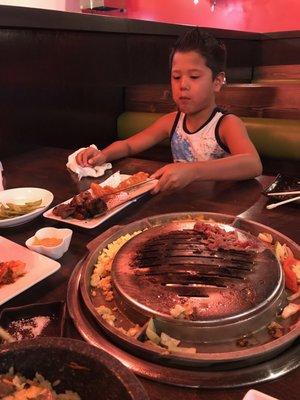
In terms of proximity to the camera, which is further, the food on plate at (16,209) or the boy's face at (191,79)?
the boy's face at (191,79)

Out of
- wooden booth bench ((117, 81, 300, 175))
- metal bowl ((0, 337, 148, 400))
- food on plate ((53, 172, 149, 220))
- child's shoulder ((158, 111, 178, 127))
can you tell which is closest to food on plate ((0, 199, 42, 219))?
food on plate ((53, 172, 149, 220))

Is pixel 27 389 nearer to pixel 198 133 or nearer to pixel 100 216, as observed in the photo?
pixel 100 216

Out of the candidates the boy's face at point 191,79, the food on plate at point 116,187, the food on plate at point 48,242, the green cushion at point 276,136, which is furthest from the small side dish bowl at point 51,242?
the green cushion at point 276,136

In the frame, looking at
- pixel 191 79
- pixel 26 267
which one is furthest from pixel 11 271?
pixel 191 79

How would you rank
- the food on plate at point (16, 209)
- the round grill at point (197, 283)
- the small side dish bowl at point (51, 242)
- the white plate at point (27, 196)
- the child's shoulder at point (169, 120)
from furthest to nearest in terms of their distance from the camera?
the child's shoulder at point (169, 120) → the white plate at point (27, 196) → the food on plate at point (16, 209) → the small side dish bowl at point (51, 242) → the round grill at point (197, 283)

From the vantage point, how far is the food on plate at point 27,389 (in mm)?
694

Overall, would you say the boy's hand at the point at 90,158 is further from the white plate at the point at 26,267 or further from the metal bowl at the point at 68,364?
the metal bowl at the point at 68,364

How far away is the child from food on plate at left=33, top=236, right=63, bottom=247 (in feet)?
2.16

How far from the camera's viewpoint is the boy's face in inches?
98.1

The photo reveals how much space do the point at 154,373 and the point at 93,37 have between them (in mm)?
3545

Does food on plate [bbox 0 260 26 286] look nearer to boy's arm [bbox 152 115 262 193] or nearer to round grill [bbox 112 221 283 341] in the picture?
round grill [bbox 112 221 283 341]

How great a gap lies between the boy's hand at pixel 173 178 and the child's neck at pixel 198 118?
3.00 ft

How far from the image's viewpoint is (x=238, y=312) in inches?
40.2

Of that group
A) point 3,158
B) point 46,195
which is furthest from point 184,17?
point 46,195
